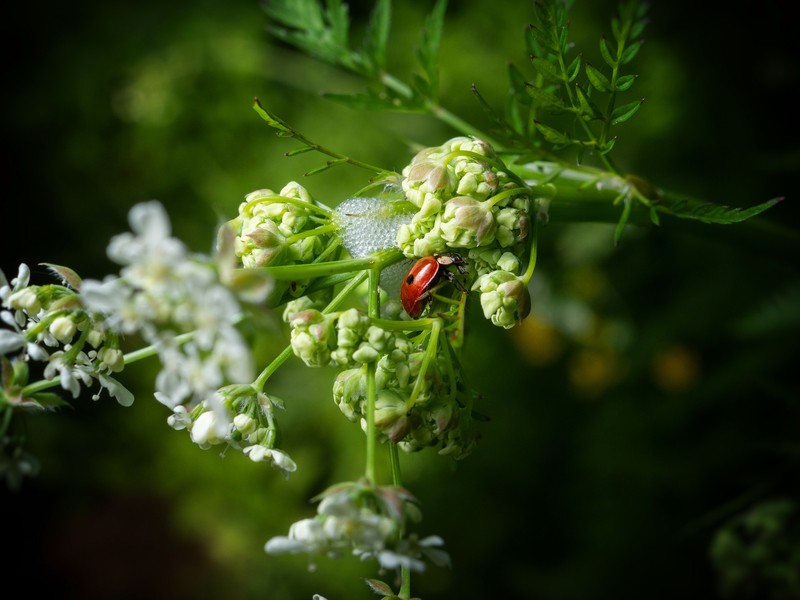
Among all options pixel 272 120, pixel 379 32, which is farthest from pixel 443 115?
pixel 272 120

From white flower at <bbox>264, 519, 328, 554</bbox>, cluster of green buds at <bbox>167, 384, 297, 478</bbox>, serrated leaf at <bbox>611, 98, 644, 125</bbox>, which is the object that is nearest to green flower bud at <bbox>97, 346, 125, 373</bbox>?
cluster of green buds at <bbox>167, 384, 297, 478</bbox>

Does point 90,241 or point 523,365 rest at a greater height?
point 90,241

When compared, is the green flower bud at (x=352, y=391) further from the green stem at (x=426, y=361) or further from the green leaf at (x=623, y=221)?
the green leaf at (x=623, y=221)

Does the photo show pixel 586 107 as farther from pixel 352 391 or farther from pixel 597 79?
pixel 352 391

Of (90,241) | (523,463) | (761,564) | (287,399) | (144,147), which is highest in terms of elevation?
(144,147)

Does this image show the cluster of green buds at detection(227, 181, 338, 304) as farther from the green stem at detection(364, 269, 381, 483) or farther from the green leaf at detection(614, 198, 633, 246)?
the green leaf at detection(614, 198, 633, 246)

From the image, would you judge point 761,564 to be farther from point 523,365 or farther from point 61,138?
point 61,138

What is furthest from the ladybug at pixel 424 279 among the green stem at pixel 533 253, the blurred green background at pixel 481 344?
the blurred green background at pixel 481 344

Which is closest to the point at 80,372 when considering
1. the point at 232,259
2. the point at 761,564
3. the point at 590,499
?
the point at 232,259
